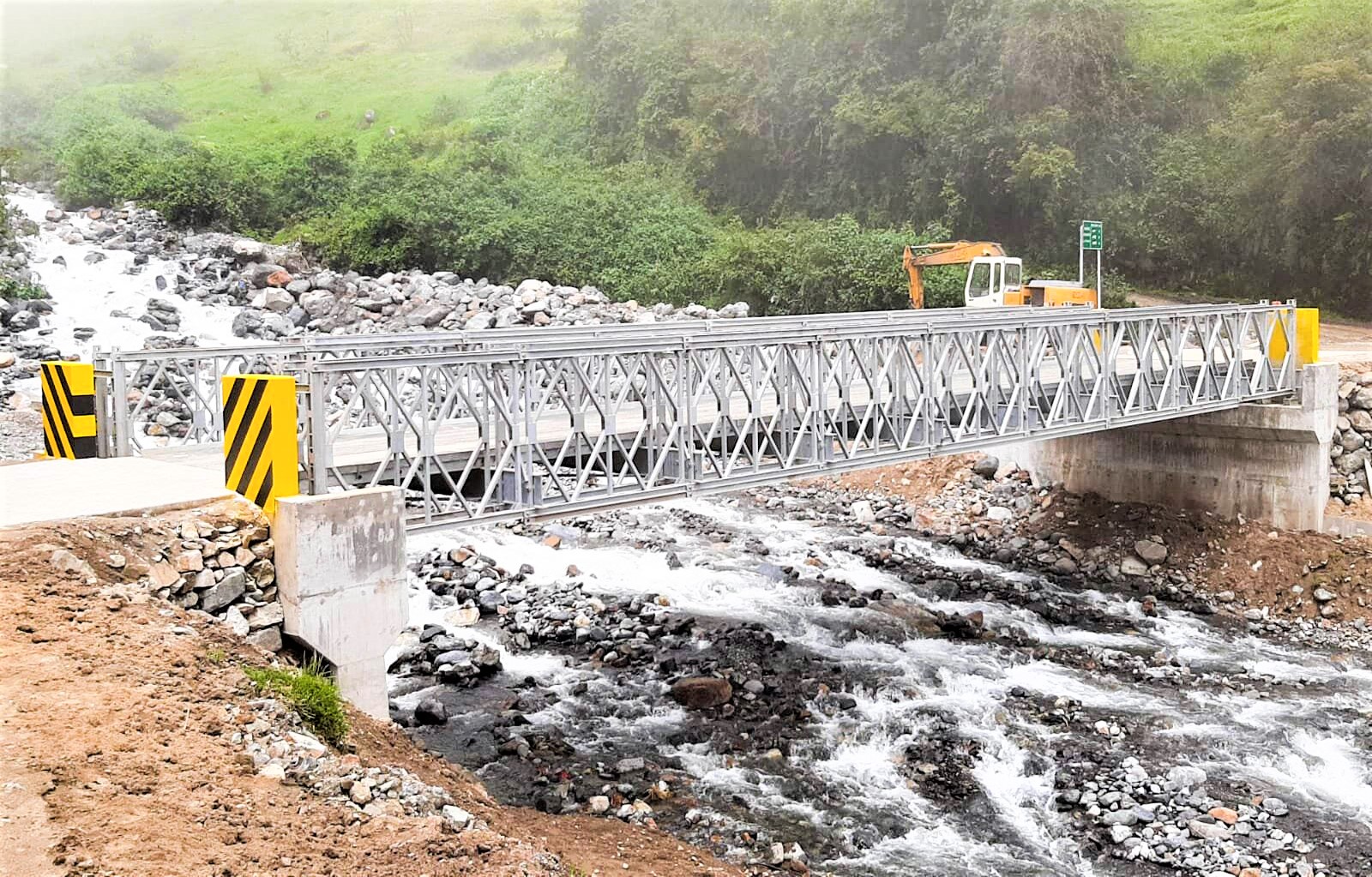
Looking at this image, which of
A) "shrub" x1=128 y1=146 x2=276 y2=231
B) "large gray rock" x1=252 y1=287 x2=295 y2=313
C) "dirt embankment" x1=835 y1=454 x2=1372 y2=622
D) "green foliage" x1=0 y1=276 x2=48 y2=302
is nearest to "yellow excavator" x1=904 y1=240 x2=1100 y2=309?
"dirt embankment" x1=835 y1=454 x2=1372 y2=622

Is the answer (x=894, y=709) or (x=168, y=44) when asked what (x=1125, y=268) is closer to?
(x=894, y=709)

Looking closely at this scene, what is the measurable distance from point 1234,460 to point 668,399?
493 inches

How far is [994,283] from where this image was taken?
84.1 feet

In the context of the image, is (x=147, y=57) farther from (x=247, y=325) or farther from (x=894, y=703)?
(x=894, y=703)

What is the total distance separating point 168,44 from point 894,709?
72413 mm

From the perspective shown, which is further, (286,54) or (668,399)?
(286,54)

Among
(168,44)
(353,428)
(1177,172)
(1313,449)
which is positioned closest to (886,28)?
(1177,172)

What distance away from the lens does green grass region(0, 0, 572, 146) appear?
193 ft

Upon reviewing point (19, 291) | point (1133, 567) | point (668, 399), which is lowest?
point (1133, 567)

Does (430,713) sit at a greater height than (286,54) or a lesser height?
lesser

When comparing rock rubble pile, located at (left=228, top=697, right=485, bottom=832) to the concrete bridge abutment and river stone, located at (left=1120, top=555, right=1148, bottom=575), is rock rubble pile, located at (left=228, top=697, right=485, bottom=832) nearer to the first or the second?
river stone, located at (left=1120, top=555, right=1148, bottom=575)

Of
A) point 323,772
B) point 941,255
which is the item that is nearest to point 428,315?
Result: point 941,255

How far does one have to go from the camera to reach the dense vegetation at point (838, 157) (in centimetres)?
3459

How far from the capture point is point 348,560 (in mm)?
8594
